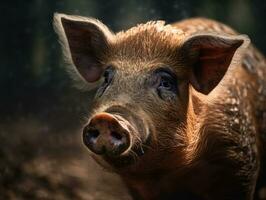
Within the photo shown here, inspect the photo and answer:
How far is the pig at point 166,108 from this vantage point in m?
4.07

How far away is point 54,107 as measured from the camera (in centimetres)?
853

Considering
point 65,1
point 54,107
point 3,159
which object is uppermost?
point 65,1

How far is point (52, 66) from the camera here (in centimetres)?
860

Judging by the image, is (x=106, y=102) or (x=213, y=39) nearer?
(x=106, y=102)

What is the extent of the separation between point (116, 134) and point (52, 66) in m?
4.91

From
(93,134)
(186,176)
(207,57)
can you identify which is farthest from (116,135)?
(186,176)

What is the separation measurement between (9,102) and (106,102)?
4517 millimetres

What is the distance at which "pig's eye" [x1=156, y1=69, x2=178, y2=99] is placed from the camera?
4430mm

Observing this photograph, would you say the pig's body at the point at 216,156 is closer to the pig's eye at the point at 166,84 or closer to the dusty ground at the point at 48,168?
the pig's eye at the point at 166,84

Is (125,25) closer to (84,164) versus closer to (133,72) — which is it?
(84,164)

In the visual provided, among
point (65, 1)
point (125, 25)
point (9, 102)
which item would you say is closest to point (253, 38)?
point (125, 25)

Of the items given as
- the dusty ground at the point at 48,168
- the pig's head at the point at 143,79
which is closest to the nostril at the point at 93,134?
the pig's head at the point at 143,79

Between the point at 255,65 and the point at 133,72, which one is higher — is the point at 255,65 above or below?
above

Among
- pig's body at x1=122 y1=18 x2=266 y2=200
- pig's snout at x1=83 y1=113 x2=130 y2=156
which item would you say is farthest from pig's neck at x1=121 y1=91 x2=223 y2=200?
pig's snout at x1=83 y1=113 x2=130 y2=156
